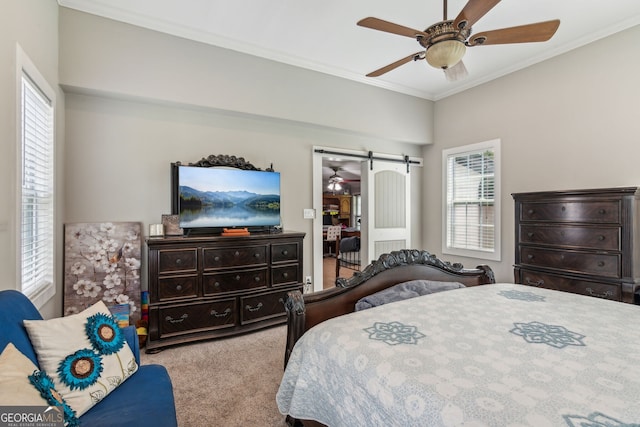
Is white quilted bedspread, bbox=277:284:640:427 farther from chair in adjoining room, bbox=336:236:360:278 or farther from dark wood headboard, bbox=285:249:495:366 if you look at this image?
chair in adjoining room, bbox=336:236:360:278

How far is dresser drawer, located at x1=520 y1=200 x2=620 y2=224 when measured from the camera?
2.52 meters

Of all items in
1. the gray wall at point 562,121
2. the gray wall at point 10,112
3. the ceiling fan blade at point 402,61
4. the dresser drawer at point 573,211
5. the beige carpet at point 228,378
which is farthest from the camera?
the gray wall at point 562,121

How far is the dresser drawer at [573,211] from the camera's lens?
2.52 meters

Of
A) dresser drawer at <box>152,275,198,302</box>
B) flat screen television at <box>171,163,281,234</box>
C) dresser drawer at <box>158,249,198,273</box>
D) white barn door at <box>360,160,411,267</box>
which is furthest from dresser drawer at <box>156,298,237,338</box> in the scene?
white barn door at <box>360,160,411,267</box>

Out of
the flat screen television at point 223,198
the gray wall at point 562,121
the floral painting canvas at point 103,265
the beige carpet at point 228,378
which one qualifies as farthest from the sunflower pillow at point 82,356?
the gray wall at point 562,121

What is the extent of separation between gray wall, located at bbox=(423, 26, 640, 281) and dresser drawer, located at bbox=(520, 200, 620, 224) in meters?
0.63

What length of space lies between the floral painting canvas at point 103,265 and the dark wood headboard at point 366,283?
1.99 meters

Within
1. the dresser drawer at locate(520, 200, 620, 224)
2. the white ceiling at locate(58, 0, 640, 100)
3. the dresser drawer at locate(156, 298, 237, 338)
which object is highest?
the white ceiling at locate(58, 0, 640, 100)

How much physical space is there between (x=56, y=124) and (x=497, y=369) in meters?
3.43

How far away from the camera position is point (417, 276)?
2326 mm

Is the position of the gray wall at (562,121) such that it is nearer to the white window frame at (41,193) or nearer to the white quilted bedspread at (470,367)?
the white quilted bedspread at (470,367)

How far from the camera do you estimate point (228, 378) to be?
2.32 meters

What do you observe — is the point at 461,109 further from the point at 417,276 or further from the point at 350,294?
the point at 350,294

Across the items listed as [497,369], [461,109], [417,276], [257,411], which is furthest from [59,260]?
[461,109]
